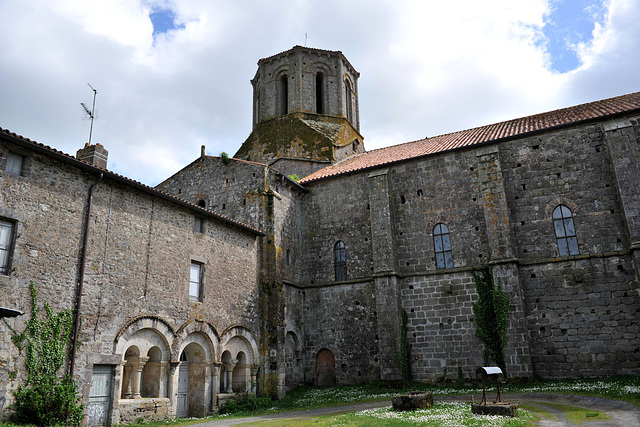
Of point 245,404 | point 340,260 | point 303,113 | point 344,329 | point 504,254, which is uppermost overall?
point 303,113

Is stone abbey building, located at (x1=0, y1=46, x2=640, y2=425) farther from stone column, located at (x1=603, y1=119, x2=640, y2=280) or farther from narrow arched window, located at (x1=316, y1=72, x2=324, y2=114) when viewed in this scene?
narrow arched window, located at (x1=316, y1=72, x2=324, y2=114)

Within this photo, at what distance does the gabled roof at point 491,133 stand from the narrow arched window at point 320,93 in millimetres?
5901

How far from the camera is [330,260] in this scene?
22.2 metres

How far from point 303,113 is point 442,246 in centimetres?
1330

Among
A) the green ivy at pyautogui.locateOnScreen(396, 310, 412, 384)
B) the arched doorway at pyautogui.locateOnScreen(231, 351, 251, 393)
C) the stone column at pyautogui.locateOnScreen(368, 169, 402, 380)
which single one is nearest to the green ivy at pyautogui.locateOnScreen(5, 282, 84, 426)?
the arched doorway at pyautogui.locateOnScreen(231, 351, 251, 393)

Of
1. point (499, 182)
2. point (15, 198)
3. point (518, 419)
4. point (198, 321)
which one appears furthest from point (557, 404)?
point (15, 198)

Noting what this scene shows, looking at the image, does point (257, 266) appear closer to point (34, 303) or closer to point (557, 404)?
point (34, 303)

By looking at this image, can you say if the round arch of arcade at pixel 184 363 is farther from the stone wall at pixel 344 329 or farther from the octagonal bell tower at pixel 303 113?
the octagonal bell tower at pixel 303 113

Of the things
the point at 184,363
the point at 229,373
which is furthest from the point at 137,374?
the point at 229,373

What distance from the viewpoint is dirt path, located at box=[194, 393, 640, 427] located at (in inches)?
400

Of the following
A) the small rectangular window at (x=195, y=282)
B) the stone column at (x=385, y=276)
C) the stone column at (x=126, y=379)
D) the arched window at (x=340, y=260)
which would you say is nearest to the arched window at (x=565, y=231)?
the stone column at (x=385, y=276)

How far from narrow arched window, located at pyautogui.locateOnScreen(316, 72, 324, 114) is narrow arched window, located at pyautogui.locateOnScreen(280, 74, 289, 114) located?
1962 mm

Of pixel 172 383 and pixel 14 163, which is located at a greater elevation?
pixel 14 163

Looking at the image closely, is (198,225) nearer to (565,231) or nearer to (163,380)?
(163,380)
